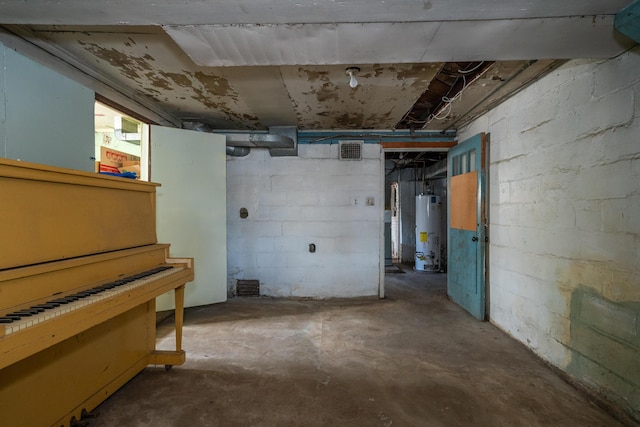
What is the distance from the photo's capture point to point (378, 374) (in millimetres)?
2197

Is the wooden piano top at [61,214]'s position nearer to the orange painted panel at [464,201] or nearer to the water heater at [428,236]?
the orange painted panel at [464,201]

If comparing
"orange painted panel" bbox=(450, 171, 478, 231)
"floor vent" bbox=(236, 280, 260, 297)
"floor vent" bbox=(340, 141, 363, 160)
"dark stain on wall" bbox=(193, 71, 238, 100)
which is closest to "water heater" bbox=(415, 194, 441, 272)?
"orange painted panel" bbox=(450, 171, 478, 231)

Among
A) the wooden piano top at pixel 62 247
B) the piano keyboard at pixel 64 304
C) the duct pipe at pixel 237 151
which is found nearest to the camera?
the piano keyboard at pixel 64 304

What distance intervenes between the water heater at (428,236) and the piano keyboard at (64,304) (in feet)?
17.9

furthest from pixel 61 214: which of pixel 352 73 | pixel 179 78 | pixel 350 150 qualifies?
pixel 350 150

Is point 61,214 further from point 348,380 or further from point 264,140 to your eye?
point 264,140

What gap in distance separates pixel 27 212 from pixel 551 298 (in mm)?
3322

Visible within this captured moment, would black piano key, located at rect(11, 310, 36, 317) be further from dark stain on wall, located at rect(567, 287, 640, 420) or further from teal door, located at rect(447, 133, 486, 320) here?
teal door, located at rect(447, 133, 486, 320)

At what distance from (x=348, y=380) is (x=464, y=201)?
2589 mm

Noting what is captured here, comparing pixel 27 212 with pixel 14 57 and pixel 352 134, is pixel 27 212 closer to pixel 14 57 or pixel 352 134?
pixel 14 57

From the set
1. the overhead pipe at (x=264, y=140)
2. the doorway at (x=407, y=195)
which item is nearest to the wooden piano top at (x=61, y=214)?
the overhead pipe at (x=264, y=140)

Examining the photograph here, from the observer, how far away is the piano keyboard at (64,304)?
1.02m

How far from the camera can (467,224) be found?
3.58 meters

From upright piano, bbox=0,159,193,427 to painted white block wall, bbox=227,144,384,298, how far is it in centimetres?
216
